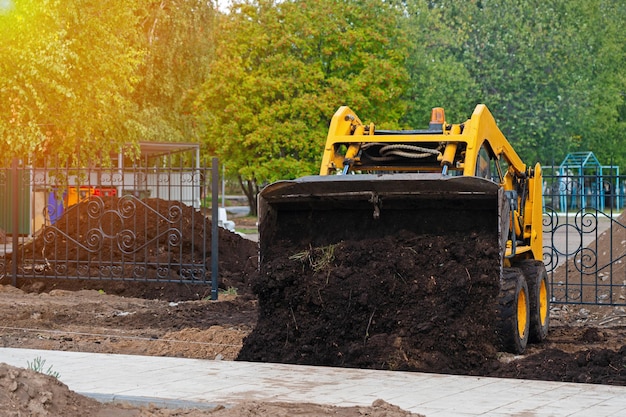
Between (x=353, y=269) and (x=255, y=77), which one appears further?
(x=255, y=77)

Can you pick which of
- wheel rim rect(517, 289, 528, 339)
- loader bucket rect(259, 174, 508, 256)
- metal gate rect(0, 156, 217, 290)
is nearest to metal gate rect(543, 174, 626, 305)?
wheel rim rect(517, 289, 528, 339)

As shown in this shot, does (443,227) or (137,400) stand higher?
(443,227)

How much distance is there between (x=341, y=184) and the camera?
1045 centimetres

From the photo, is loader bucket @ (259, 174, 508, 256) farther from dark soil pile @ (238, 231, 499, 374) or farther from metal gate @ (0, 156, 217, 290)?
metal gate @ (0, 156, 217, 290)

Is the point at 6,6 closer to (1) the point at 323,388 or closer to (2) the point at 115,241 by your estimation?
(2) the point at 115,241

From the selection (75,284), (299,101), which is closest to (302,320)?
(75,284)

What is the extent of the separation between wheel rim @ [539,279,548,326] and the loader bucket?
1940 millimetres

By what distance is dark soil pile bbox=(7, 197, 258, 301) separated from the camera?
1734 centimetres

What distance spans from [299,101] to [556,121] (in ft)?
49.0

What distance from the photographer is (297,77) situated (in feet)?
151

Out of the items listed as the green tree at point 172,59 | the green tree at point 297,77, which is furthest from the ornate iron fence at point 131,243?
the green tree at point 297,77

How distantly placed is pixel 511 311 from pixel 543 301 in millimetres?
2006

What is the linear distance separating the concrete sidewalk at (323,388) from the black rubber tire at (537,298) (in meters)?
2.74

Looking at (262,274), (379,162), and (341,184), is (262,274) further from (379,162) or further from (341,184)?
(379,162)
